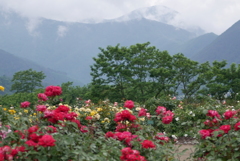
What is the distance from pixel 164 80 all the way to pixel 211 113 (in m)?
24.1

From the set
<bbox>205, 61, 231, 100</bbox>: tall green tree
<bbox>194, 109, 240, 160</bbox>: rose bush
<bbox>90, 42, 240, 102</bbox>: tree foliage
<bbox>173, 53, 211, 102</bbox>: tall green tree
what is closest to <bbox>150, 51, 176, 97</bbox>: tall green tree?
<bbox>90, 42, 240, 102</bbox>: tree foliage

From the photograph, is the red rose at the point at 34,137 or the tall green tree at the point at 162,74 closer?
the red rose at the point at 34,137

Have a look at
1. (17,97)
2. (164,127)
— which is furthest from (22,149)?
(17,97)

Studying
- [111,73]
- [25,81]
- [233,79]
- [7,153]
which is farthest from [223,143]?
[25,81]

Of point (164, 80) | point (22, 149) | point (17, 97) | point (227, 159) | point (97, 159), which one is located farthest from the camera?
point (17, 97)

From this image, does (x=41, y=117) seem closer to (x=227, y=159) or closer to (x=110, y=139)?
(x=110, y=139)

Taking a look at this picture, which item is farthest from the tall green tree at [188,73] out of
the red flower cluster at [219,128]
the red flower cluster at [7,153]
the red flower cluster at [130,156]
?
the red flower cluster at [7,153]

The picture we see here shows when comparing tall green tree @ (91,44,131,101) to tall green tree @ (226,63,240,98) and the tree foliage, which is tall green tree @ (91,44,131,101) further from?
tall green tree @ (226,63,240,98)

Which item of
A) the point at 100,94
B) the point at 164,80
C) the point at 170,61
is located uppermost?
the point at 170,61

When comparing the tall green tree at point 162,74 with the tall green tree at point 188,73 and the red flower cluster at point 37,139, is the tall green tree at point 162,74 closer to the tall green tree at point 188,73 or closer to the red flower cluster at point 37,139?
the tall green tree at point 188,73

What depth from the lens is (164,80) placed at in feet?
88.5

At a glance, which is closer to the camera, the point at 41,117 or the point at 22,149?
the point at 22,149

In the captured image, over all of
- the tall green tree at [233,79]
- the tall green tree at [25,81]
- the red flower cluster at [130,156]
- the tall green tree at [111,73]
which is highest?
the tall green tree at [233,79]

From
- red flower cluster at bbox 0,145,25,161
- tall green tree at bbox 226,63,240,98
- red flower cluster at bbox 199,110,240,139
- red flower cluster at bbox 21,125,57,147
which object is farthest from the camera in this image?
tall green tree at bbox 226,63,240,98
